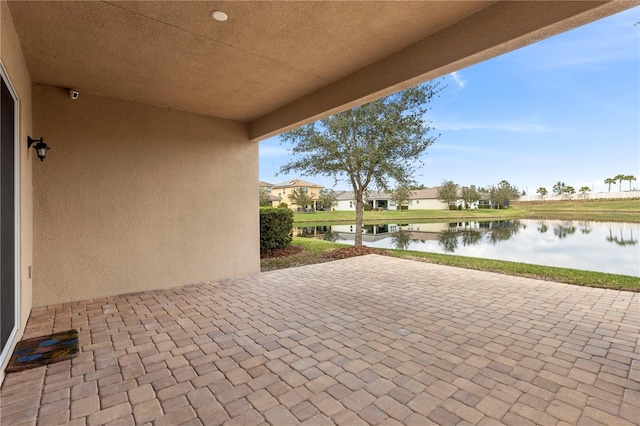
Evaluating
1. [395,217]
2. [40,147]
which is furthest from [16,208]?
[395,217]

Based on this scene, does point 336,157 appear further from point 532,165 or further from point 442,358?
point 532,165

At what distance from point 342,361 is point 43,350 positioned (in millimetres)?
2674

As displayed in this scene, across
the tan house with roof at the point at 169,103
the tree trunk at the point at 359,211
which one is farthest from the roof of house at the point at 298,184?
the tan house with roof at the point at 169,103

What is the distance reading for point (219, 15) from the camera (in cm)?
243

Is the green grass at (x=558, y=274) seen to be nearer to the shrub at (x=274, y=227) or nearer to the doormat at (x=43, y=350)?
the shrub at (x=274, y=227)

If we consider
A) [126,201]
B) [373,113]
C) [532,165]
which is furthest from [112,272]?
[532,165]

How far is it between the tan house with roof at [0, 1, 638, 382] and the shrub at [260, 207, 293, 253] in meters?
2.11

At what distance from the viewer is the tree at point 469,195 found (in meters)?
38.5

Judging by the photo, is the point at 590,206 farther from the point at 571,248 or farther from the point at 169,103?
the point at 169,103

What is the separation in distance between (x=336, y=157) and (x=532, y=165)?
1044 inches

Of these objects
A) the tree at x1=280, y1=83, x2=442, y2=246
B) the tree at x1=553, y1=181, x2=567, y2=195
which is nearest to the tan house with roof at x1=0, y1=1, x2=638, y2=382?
the tree at x1=280, y1=83, x2=442, y2=246

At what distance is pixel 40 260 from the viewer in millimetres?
3744

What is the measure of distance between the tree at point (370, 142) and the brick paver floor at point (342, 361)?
498 cm

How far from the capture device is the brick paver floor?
1.73m
